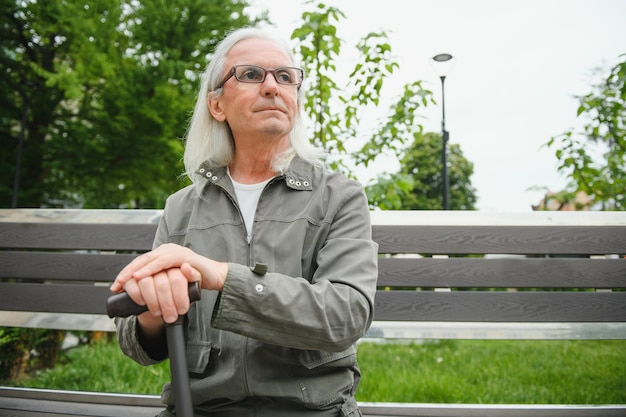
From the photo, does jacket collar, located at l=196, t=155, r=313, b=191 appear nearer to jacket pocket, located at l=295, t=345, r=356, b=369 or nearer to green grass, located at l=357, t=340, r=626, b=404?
jacket pocket, located at l=295, t=345, r=356, b=369

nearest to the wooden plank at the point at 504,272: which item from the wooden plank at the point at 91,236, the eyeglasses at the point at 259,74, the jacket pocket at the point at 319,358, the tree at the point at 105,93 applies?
the jacket pocket at the point at 319,358

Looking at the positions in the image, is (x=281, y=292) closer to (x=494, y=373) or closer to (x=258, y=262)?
(x=258, y=262)

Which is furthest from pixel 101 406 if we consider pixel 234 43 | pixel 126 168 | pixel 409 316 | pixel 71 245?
pixel 126 168

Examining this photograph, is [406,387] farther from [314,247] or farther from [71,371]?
[71,371]

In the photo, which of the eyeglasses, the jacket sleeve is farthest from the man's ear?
the jacket sleeve

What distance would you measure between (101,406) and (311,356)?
1302 millimetres

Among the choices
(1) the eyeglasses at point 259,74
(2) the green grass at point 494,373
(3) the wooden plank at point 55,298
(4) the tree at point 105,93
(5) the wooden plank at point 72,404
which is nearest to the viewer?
(1) the eyeglasses at point 259,74

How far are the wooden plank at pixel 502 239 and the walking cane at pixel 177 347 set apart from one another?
132 centimetres

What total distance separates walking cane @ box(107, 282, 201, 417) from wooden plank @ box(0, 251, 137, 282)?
1.30 m

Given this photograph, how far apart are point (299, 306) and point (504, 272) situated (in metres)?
1.35

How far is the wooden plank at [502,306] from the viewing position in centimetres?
216

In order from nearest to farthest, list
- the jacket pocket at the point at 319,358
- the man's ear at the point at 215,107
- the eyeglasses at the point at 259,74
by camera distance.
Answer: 1. the jacket pocket at the point at 319,358
2. the eyeglasses at the point at 259,74
3. the man's ear at the point at 215,107

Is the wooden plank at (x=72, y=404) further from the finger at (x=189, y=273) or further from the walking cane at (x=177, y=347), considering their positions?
the finger at (x=189, y=273)

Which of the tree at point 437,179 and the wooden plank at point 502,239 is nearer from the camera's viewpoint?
the wooden plank at point 502,239
